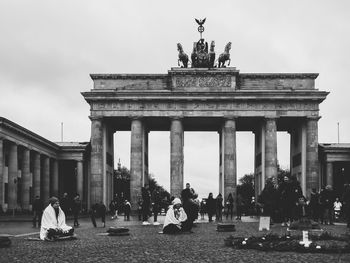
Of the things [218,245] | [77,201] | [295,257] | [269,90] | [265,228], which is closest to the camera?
[295,257]

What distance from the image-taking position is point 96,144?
78.5 metres

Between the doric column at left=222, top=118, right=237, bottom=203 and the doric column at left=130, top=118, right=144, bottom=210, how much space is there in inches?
369

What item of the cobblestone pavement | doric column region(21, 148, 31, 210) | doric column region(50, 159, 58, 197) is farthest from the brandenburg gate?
the cobblestone pavement

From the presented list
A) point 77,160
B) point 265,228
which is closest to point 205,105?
point 77,160

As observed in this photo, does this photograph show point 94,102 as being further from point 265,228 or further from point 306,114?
point 265,228

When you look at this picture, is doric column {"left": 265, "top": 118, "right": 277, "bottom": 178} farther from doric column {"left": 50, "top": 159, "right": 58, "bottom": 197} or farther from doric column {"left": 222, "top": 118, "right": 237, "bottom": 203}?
doric column {"left": 50, "top": 159, "right": 58, "bottom": 197}

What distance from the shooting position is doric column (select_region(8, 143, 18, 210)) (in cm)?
6757

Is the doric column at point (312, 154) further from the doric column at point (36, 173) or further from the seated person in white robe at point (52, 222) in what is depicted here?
the seated person in white robe at point (52, 222)

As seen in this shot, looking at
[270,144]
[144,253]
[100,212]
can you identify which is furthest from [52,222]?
[270,144]

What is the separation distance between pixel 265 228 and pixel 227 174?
4475 centimetres

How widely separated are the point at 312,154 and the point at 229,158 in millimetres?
9112

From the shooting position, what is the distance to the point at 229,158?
77.3 meters

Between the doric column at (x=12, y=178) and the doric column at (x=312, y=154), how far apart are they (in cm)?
3106

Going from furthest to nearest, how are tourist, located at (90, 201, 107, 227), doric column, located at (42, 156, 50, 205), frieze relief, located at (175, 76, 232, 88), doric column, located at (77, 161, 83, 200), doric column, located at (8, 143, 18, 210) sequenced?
doric column, located at (77, 161, 83, 200) < doric column, located at (42, 156, 50, 205) < frieze relief, located at (175, 76, 232, 88) < doric column, located at (8, 143, 18, 210) < tourist, located at (90, 201, 107, 227)
